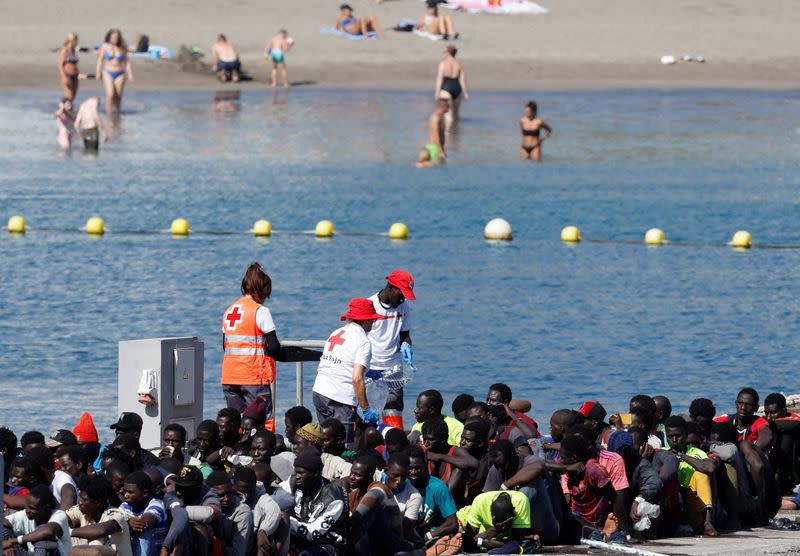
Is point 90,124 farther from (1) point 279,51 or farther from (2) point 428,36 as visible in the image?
(2) point 428,36

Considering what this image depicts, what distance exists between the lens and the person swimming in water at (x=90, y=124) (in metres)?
34.4

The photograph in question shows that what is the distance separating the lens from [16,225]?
27.0 meters

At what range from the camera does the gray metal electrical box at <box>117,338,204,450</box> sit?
11.7 m

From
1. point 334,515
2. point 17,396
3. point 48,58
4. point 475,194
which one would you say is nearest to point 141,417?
point 334,515

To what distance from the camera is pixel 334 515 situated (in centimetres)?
916

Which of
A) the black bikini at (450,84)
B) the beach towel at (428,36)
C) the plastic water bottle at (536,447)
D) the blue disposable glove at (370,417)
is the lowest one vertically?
the plastic water bottle at (536,447)

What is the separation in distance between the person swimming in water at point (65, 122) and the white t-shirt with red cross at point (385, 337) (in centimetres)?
2298

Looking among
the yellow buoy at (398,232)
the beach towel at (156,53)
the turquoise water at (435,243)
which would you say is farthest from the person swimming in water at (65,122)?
the yellow buoy at (398,232)

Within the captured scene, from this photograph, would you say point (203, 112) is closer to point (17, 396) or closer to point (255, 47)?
point (255, 47)

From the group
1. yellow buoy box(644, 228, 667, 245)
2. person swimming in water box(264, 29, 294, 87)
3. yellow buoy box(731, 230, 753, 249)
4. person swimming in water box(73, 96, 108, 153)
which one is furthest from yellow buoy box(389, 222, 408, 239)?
person swimming in water box(264, 29, 294, 87)

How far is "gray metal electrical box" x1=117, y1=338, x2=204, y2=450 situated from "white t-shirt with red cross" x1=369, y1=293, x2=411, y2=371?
4.61 ft

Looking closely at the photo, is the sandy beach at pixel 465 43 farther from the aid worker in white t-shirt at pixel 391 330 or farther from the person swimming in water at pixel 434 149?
the aid worker in white t-shirt at pixel 391 330

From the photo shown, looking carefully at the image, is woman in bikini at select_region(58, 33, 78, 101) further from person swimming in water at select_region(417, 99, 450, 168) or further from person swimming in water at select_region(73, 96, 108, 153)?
person swimming in water at select_region(417, 99, 450, 168)

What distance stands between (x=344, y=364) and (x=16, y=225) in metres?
16.6
